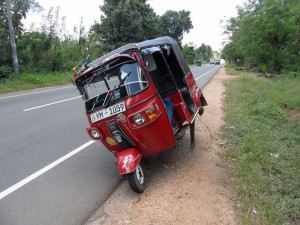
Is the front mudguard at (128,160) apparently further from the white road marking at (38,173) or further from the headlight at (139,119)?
the white road marking at (38,173)

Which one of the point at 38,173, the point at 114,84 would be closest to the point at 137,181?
the point at 114,84

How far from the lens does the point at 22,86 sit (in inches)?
683

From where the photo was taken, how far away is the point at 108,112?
14.5 ft

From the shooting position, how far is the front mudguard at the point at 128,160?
4102 mm

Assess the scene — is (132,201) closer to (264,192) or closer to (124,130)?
(124,130)

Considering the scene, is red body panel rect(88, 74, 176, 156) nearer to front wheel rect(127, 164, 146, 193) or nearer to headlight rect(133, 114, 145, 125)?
headlight rect(133, 114, 145, 125)

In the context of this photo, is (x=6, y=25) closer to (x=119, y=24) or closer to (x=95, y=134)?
(x=119, y=24)

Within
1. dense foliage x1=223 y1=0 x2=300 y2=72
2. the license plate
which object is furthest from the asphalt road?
dense foliage x1=223 y1=0 x2=300 y2=72

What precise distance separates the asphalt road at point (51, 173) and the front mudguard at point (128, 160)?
1.88 feet

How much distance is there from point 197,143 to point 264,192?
8.11 feet

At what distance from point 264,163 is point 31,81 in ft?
55.8

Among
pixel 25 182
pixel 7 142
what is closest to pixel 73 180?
pixel 25 182

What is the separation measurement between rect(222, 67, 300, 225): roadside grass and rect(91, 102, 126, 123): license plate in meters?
2.01

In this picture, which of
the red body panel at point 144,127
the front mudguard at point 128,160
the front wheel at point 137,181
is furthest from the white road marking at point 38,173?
the front wheel at point 137,181
